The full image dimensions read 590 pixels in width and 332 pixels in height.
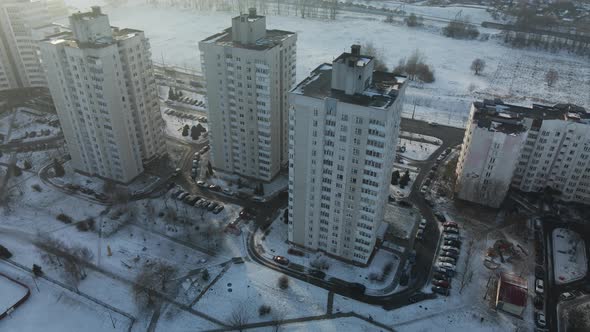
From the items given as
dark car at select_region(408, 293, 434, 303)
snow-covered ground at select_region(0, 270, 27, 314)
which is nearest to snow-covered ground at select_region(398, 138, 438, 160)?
dark car at select_region(408, 293, 434, 303)

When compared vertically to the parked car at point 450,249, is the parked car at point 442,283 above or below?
below

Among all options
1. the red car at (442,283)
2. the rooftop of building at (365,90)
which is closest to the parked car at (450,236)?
the red car at (442,283)

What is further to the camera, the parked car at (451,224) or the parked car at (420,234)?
the parked car at (451,224)

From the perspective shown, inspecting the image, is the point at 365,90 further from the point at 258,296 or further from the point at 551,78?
the point at 551,78

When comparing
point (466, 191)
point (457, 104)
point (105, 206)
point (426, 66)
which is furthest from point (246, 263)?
point (426, 66)

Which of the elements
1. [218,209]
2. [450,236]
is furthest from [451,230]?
[218,209]

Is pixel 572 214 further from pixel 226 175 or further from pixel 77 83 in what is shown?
pixel 77 83

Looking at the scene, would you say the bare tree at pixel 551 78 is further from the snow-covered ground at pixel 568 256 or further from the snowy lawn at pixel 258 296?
the snowy lawn at pixel 258 296
